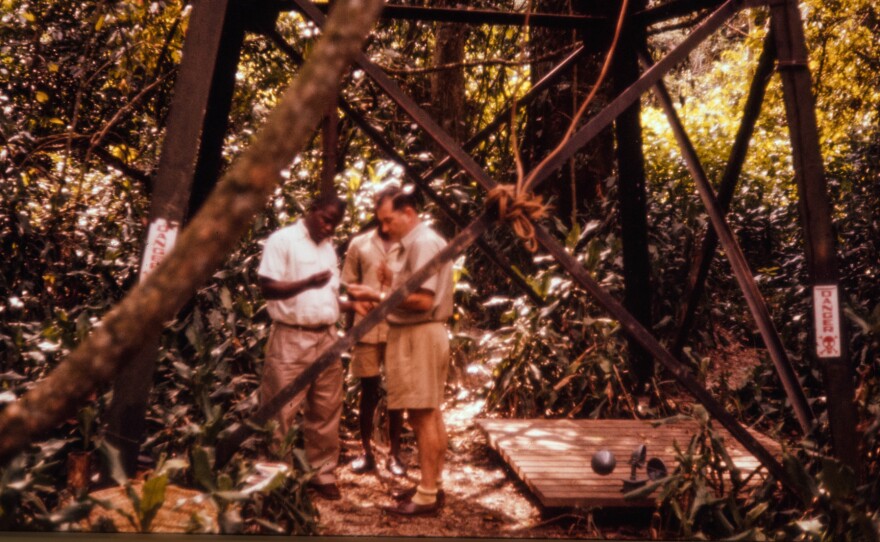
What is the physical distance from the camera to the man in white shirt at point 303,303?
13.7ft

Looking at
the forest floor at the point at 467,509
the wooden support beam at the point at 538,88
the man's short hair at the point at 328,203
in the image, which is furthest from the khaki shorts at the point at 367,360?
the wooden support beam at the point at 538,88

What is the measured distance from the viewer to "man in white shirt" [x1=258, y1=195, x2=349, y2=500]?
13.7 ft

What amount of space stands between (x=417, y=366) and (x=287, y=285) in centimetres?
76

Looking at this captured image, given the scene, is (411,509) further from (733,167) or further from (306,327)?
(733,167)

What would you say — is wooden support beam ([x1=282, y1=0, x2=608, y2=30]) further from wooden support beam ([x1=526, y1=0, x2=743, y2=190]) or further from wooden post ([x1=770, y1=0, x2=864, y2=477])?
wooden post ([x1=770, y1=0, x2=864, y2=477])

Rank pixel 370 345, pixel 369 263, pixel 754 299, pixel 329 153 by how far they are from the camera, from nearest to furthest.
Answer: pixel 754 299 → pixel 329 153 → pixel 369 263 → pixel 370 345

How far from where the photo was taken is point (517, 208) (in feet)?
11.0

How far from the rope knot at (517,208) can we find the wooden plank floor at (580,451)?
4.49 ft

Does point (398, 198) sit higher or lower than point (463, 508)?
higher

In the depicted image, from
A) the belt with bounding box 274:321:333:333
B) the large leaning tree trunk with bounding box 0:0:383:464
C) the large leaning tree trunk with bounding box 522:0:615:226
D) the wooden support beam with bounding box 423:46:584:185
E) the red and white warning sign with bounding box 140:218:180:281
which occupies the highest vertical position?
the large leaning tree trunk with bounding box 522:0:615:226

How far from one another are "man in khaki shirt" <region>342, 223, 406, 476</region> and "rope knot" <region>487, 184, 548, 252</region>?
123 cm

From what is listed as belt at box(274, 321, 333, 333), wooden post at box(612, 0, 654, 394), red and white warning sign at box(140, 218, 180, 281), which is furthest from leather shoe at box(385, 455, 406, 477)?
red and white warning sign at box(140, 218, 180, 281)

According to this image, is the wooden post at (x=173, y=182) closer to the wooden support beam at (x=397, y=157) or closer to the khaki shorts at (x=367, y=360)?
the wooden support beam at (x=397, y=157)

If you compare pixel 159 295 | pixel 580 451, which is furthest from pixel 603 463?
pixel 159 295
